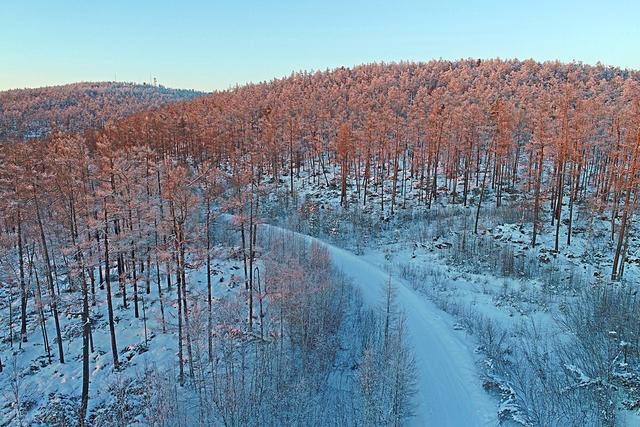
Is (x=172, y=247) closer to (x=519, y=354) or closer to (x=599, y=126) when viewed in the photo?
(x=519, y=354)

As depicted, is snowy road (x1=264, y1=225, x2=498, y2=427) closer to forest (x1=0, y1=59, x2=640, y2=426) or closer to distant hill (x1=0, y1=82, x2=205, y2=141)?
forest (x1=0, y1=59, x2=640, y2=426)

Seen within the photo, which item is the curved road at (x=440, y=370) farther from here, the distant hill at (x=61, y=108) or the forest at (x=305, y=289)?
the distant hill at (x=61, y=108)

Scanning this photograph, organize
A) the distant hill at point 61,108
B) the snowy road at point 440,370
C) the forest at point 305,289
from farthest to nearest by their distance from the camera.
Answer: the distant hill at point 61,108 < the forest at point 305,289 < the snowy road at point 440,370

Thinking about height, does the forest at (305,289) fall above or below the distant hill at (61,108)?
below

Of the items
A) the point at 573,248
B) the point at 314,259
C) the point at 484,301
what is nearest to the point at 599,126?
the point at 573,248

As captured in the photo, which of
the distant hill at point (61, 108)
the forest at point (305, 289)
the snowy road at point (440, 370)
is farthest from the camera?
the distant hill at point (61, 108)

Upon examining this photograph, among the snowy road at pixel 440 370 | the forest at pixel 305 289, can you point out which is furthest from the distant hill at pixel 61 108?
the snowy road at pixel 440 370

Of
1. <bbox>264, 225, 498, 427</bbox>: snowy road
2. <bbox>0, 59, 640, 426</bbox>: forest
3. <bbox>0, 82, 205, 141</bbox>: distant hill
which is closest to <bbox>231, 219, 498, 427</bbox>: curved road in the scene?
<bbox>264, 225, 498, 427</bbox>: snowy road

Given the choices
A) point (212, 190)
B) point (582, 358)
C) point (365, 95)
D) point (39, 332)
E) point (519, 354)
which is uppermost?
point (365, 95)
